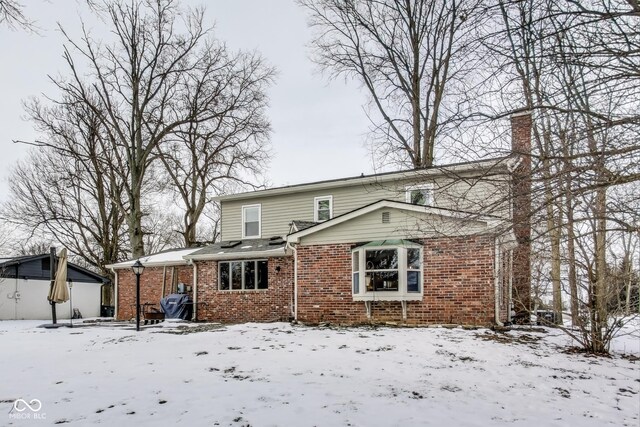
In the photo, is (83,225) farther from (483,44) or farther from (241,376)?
(483,44)

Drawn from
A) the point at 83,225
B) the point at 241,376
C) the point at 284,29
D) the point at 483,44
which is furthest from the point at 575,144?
the point at 83,225

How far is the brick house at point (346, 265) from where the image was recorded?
1058 cm

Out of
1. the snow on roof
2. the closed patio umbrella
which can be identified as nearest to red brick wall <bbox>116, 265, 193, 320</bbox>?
the snow on roof

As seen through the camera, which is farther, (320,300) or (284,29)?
(284,29)

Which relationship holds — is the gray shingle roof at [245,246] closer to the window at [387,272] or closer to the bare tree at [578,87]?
the window at [387,272]

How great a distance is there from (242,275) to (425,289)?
20.8ft

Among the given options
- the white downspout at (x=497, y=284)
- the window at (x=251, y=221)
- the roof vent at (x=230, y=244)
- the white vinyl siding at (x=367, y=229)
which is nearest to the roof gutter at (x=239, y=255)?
the roof vent at (x=230, y=244)

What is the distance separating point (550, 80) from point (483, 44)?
711mm

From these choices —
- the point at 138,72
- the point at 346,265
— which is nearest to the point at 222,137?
the point at 138,72

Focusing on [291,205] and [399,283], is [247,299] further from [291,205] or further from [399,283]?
[399,283]

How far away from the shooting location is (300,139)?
22016mm

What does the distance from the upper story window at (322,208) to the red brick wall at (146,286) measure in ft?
17.1

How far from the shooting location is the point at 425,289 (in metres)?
11.2

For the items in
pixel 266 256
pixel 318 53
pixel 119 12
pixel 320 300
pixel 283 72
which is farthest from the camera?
pixel 283 72
